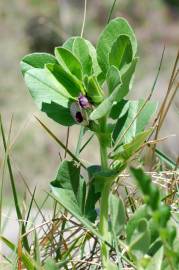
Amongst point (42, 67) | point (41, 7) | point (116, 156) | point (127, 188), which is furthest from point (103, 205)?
point (41, 7)

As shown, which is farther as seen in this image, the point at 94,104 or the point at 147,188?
the point at 94,104

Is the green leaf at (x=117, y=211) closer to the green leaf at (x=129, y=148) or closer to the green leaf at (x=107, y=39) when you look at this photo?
the green leaf at (x=129, y=148)

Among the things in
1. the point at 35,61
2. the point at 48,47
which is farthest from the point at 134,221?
the point at 48,47

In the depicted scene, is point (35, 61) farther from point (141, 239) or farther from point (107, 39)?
point (141, 239)

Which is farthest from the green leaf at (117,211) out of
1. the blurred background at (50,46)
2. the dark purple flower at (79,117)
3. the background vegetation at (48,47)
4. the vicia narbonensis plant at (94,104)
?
the blurred background at (50,46)

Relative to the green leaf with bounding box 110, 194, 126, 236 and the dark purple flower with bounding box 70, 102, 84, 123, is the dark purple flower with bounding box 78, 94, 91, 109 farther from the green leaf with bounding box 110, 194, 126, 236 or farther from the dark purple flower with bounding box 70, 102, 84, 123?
the green leaf with bounding box 110, 194, 126, 236

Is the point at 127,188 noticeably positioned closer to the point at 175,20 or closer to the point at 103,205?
the point at 103,205
